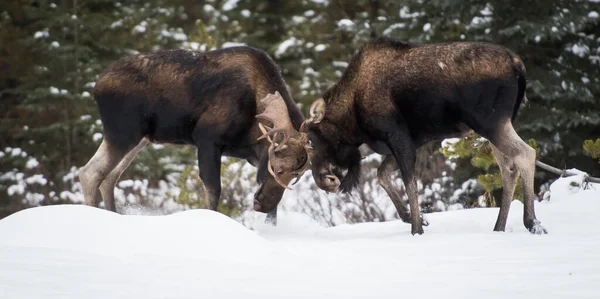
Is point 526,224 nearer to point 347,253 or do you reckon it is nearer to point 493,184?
point 347,253

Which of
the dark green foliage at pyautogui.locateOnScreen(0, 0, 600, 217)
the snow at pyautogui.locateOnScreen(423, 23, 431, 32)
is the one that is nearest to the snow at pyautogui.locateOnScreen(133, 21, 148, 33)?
the dark green foliage at pyautogui.locateOnScreen(0, 0, 600, 217)

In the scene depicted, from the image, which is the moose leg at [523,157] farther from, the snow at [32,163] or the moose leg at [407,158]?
the snow at [32,163]

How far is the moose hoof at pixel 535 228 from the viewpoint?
692cm

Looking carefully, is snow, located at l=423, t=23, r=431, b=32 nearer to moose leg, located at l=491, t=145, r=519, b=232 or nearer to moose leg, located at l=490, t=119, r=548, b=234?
moose leg, located at l=491, t=145, r=519, b=232

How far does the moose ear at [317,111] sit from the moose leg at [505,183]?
161 cm

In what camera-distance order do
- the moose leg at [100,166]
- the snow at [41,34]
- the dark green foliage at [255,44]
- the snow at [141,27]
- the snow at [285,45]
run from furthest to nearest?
the snow at [141,27], the snow at [285,45], the snow at [41,34], the dark green foliage at [255,44], the moose leg at [100,166]

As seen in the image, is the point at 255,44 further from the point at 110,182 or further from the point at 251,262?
the point at 251,262

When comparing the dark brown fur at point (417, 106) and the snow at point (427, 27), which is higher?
the dark brown fur at point (417, 106)

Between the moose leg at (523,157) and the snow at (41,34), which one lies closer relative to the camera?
the moose leg at (523,157)

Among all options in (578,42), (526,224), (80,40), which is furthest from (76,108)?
(526,224)

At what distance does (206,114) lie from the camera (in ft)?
27.0

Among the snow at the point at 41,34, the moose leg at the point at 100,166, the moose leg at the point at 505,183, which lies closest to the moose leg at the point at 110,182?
the moose leg at the point at 100,166

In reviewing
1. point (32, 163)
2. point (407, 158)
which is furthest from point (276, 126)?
point (32, 163)

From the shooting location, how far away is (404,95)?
7555mm
